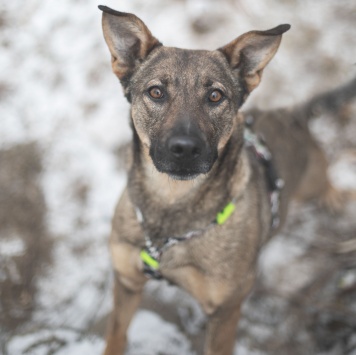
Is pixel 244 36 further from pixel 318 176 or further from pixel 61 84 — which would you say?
pixel 61 84

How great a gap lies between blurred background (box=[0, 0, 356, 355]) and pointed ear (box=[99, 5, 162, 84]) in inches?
80.2

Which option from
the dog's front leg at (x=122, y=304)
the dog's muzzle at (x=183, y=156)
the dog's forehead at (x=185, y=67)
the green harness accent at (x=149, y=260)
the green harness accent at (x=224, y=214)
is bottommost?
the dog's front leg at (x=122, y=304)

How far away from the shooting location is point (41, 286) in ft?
Answer: 13.0

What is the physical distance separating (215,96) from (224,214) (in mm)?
827

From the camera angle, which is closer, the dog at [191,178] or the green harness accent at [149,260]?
the dog at [191,178]

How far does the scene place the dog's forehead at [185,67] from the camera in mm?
2652

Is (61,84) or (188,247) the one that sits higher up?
(61,84)

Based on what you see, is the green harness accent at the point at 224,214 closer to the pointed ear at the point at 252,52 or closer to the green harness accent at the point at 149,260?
the green harness accent at the point at 149,260

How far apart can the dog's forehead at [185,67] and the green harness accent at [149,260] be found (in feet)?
3.99

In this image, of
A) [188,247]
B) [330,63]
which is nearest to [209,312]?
[188,247]

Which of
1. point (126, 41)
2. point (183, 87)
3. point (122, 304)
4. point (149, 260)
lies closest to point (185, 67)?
point (183, 87)

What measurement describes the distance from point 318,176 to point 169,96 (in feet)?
8.38

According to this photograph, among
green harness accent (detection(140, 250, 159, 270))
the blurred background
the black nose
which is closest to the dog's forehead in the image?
the black nose

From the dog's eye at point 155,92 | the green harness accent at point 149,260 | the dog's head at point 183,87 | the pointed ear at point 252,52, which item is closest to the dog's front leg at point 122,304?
the green harness accent at point 149,260
